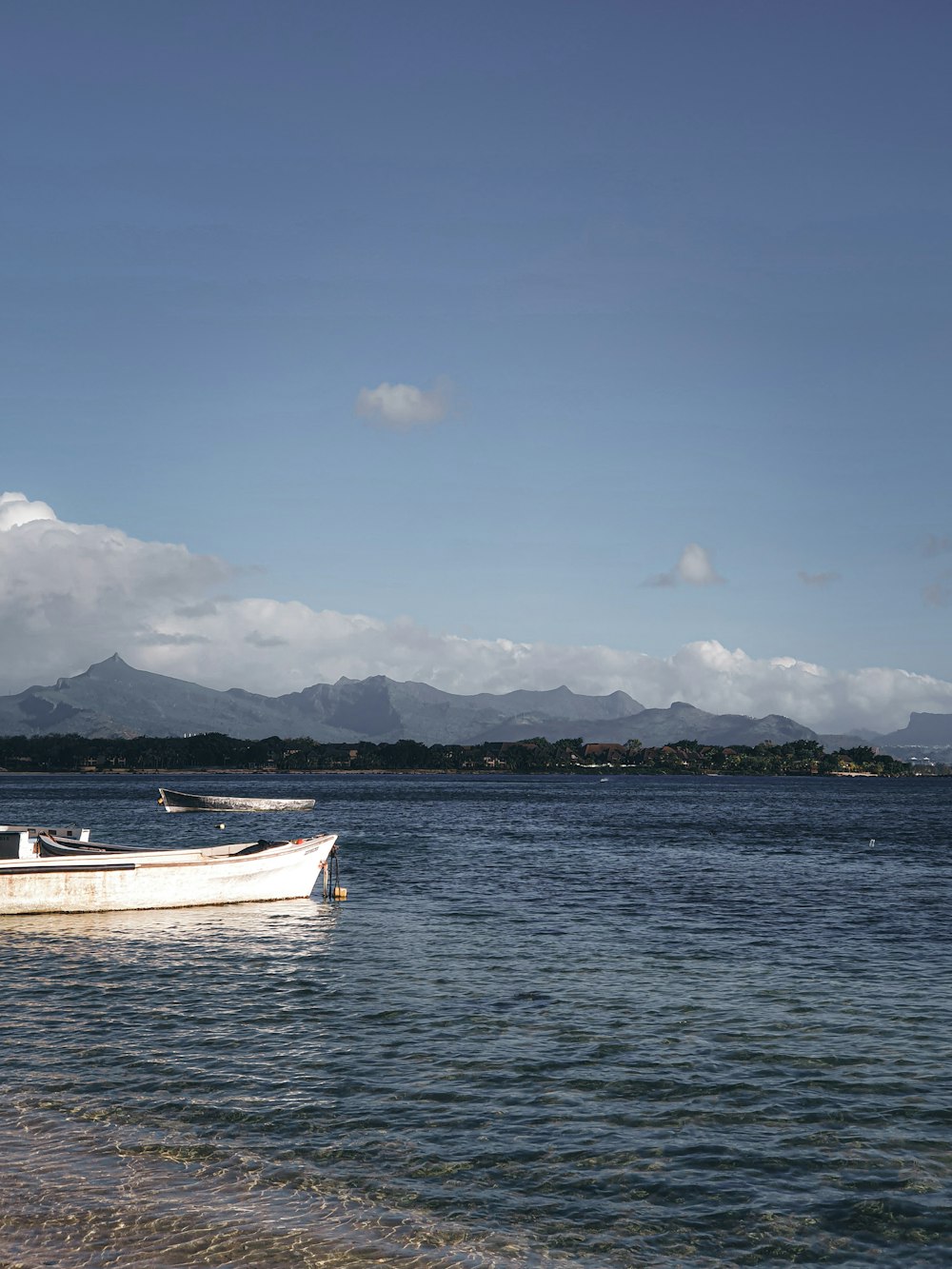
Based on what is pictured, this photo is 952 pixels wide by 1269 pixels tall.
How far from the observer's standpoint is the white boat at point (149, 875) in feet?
135

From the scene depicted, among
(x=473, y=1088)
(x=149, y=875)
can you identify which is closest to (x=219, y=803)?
(x=149, y=875)

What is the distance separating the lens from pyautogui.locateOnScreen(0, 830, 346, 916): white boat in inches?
1618

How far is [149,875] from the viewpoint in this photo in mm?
43250

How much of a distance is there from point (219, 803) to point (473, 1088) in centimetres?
12123

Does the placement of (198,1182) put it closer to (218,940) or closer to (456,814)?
(218,940)

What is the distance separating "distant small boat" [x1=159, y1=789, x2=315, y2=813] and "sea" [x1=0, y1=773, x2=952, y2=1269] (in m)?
92.6

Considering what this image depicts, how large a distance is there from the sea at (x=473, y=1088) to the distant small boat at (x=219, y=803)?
92593 millimetres

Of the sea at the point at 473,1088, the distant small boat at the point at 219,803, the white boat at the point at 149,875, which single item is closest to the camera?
the sea at the point at 473,1088

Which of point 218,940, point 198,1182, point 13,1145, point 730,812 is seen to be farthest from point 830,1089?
point 730,812

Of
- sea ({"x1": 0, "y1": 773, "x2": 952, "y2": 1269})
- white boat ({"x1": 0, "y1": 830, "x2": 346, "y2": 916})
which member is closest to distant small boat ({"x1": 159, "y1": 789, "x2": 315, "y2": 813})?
white boat ({"x1": 0, "y1": 830, "x2": 346, "y2": 916})

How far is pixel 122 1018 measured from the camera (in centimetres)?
2642

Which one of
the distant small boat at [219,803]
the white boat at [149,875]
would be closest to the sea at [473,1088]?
the white boat at [149,875]

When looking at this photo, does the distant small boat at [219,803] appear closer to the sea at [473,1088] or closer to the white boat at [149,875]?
the white boat at [149,875]

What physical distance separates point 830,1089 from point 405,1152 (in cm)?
883
